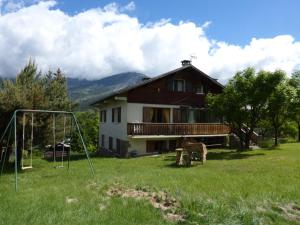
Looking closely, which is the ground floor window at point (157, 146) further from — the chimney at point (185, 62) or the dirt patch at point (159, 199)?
the dirt patch at point (159, 199)

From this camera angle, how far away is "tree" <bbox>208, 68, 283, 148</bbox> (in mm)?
23750

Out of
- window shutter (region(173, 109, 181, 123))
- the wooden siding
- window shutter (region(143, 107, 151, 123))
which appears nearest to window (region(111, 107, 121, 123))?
window shutter (region(143, 107, 151, 123))

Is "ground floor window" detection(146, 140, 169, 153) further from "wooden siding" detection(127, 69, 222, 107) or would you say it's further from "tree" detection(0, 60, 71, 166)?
"tree" detection(0, 60, 71, 166)

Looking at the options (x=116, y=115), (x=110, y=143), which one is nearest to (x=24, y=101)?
(x=116, y=115)

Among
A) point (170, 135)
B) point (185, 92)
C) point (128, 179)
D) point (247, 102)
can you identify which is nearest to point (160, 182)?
point (128, 179)

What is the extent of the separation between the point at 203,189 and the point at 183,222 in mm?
3137

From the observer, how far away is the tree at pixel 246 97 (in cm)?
2375

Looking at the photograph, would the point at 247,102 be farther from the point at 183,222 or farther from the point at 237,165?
the point at 183,222

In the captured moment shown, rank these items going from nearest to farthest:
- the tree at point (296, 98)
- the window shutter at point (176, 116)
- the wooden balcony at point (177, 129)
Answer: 1. the tree at point (296, 98)
2. the wooden balcony at point (177, 129)
3. the window shutter at point (176, 116)

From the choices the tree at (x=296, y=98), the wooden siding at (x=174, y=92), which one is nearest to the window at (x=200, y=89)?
the wooden siding at (x=174, y=92)

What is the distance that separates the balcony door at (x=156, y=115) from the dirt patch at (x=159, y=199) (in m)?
17.4

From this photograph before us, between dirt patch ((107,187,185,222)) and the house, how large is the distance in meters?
15.8

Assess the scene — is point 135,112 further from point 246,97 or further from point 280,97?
point 280,97

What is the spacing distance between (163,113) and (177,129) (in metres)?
2.26
